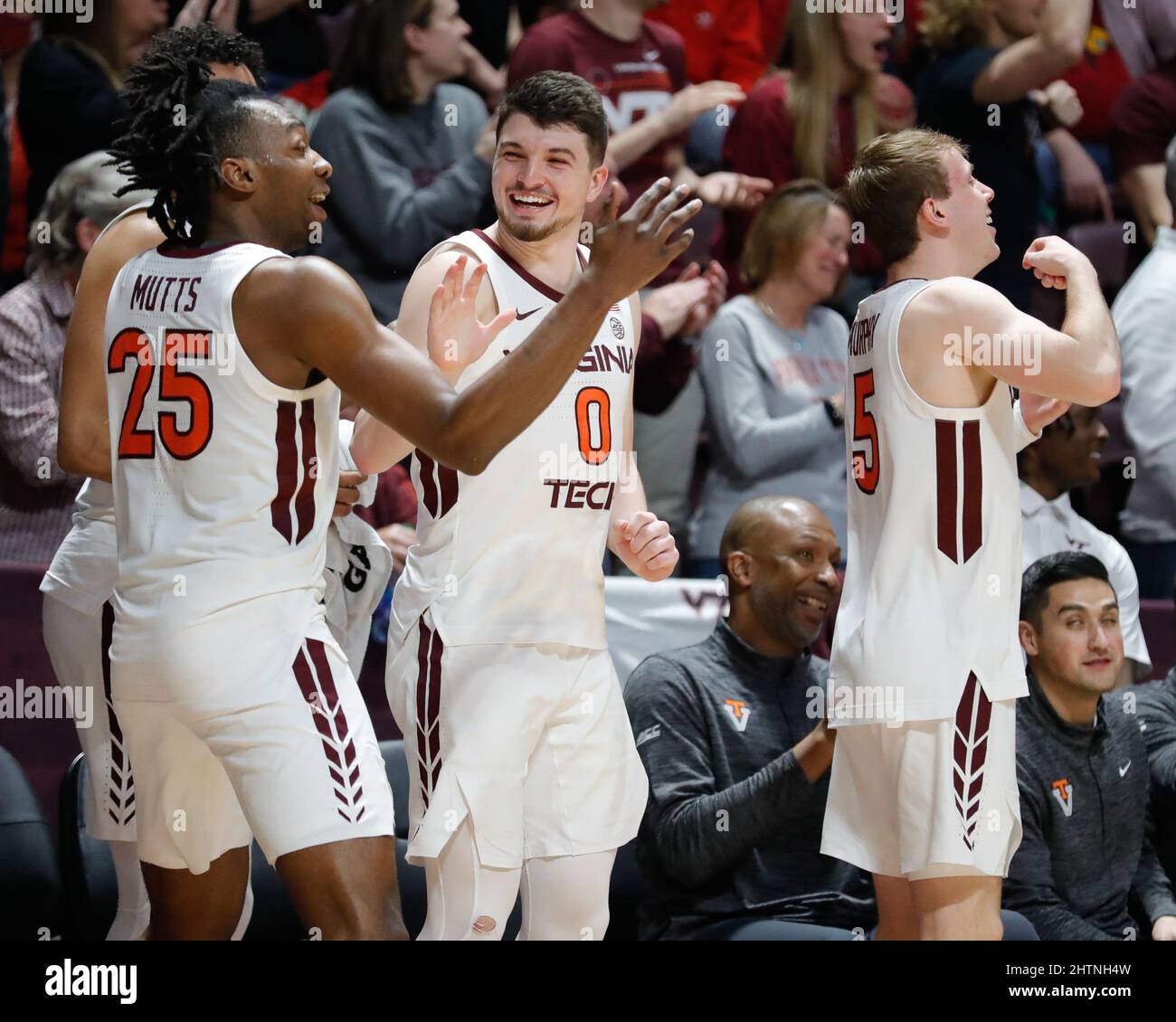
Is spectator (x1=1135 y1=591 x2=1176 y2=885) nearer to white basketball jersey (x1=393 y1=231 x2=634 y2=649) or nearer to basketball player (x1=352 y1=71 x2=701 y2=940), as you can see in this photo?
basketball player (x1=352 y1=71 x2=701 y2=940)

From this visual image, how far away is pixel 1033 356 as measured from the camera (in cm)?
372

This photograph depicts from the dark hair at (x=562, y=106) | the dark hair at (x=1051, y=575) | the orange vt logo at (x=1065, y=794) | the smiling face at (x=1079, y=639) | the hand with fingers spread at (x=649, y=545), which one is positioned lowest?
the orange vt logo at (x=1065, y=794)

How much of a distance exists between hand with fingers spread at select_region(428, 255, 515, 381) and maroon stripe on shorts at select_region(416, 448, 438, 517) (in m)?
0.27

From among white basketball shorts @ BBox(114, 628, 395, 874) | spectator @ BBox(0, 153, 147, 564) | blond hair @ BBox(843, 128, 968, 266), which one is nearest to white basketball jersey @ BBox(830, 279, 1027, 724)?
blond hair @ BBox(843, 128, 968, 266)

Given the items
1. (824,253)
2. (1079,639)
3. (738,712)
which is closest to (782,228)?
(824,253)

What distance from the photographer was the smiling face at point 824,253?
6.40m

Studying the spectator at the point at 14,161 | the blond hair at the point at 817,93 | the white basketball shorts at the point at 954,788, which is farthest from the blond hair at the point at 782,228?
the white basketball shorts at the point at 954,788

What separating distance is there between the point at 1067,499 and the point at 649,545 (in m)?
2.59

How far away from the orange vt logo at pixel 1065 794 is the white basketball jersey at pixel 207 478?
2282 mm

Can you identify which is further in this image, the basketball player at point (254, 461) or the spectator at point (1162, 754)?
the spectator at point (1162, 754)

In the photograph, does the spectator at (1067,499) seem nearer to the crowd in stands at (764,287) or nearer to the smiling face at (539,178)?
the crowd in stands at (764,287)

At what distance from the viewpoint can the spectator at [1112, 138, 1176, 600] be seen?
6680mm

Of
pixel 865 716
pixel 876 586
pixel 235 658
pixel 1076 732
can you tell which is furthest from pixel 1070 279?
pixel 235 658

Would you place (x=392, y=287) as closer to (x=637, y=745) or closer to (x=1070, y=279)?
(x=637, y=745)
